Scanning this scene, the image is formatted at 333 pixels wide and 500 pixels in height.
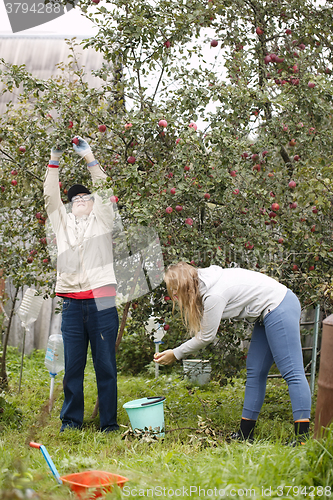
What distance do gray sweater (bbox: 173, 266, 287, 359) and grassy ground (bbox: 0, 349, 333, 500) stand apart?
21.8 inches

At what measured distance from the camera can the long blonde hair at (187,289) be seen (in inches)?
93.7

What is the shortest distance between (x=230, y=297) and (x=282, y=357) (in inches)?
15.8

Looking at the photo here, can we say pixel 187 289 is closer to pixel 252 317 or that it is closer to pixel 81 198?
pixel 252 317

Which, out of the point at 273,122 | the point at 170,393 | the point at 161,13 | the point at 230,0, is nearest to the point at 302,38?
the point at 230,0

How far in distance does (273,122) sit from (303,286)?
1.18 metres

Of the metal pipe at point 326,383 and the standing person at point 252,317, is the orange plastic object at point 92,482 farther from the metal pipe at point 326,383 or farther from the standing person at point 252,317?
the metal pipe at point 326,383

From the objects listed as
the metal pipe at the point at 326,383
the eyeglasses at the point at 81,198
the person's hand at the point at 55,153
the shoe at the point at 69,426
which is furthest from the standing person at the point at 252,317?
the person's hand at the point at 55,153

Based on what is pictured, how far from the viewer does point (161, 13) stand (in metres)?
2.98

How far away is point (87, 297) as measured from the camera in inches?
116

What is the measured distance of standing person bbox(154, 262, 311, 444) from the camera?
2.35 meters

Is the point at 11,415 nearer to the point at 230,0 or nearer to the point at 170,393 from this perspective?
the point at 170,393

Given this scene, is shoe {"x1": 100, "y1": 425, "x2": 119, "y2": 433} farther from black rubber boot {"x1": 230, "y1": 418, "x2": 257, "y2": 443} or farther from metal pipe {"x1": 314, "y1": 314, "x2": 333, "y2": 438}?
metal pipe {"x1": 314, "y1": 314, "x2": 333, "y2": 438}

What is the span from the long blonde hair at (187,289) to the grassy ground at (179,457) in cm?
64

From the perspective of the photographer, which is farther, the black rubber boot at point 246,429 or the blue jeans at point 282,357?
the black rubber boot at point 246,429
